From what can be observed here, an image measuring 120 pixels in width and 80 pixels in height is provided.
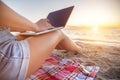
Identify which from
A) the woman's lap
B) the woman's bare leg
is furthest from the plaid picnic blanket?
the woman's lap

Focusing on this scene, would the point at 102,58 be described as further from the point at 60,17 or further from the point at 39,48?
the point at 39,48

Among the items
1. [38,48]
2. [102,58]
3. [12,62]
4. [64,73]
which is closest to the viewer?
[12,62]

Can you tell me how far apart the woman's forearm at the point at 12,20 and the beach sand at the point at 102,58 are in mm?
533

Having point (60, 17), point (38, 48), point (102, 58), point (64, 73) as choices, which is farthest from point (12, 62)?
point (102, 58)

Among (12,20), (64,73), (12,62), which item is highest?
(12,20)

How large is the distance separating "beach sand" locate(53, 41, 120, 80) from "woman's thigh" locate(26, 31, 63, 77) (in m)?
0.38

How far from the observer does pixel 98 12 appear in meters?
2.78

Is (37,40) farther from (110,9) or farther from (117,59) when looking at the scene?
(110,9)

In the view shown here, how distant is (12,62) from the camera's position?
725 mm

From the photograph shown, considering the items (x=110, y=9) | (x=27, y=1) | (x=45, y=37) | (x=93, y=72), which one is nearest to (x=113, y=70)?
(x=93, y=72)

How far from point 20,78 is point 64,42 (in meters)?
0.62

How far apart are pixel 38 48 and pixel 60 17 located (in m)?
0.47

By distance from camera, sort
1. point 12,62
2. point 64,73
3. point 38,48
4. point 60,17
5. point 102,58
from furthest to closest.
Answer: point 102,58
point 60,17
point 64,73
point 38,48
point 12,62

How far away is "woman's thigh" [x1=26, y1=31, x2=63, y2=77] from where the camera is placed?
81 centimetres
